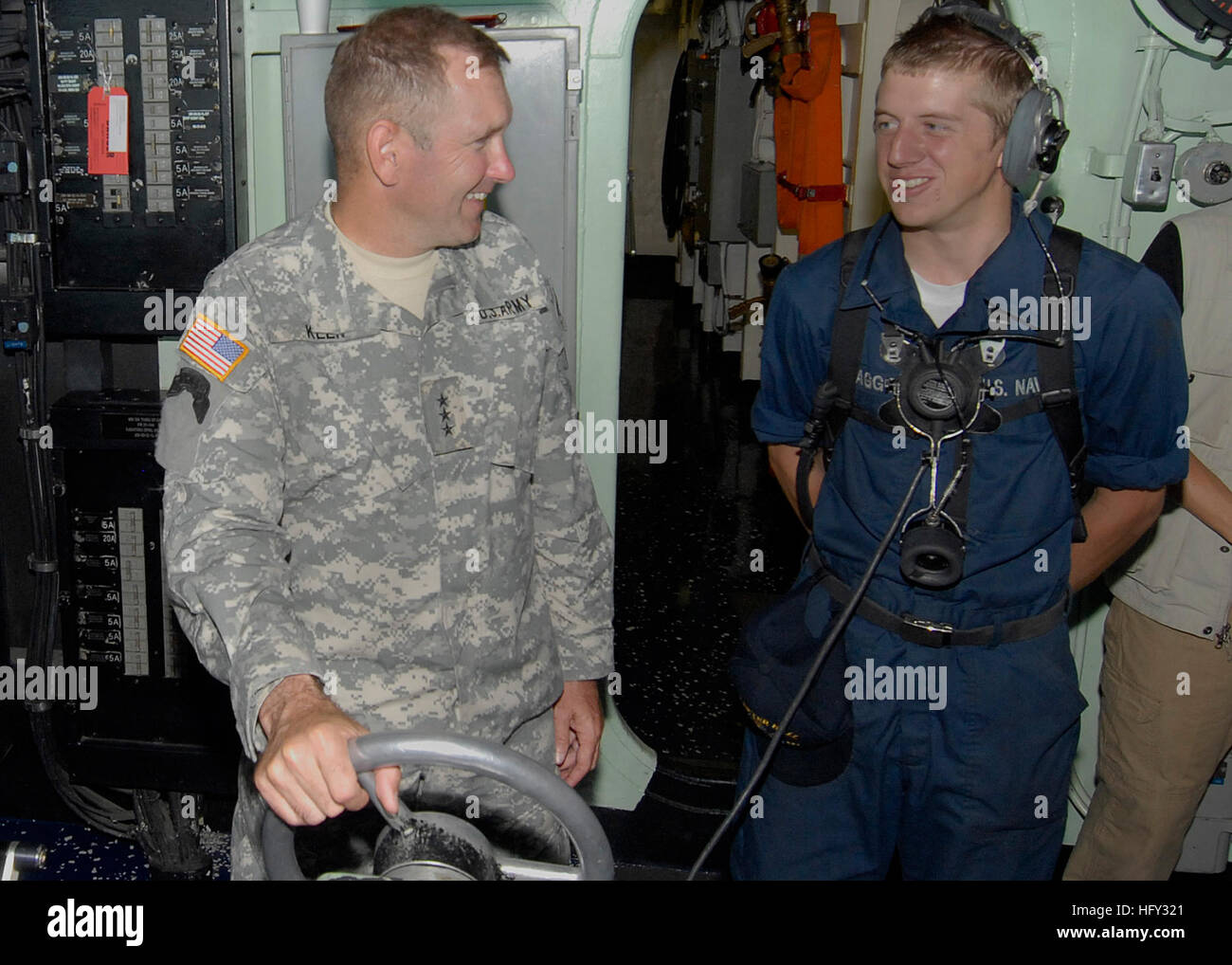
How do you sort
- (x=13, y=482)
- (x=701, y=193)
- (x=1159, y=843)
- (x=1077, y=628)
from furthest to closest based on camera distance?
1. (x=701, y=193)
2. (x=13, y=482)
3. (x=1077, y=628)
4. (x=1159, y=843)

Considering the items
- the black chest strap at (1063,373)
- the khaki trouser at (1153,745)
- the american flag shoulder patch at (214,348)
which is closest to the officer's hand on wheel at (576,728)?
the american flag shoulder patch at (214,348)

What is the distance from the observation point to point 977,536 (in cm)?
209

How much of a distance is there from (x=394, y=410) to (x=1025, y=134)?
3.95ft

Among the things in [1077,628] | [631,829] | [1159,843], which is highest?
[1077,628]

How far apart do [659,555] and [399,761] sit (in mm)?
4150

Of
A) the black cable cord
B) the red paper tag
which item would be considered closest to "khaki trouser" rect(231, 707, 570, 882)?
the black cable cord

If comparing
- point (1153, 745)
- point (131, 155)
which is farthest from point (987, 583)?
point (131, 155)

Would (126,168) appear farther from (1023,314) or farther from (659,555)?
(659,555)

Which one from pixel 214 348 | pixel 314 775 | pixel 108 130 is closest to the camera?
pixel 314 775

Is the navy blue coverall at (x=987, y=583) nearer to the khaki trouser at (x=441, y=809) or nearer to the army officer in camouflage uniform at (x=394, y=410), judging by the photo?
the khaki trouser at (x=441, y=809)

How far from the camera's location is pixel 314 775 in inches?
49.5

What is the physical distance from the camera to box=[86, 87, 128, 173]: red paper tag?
2885 mm

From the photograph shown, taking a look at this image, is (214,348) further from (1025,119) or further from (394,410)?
(1025,119)
